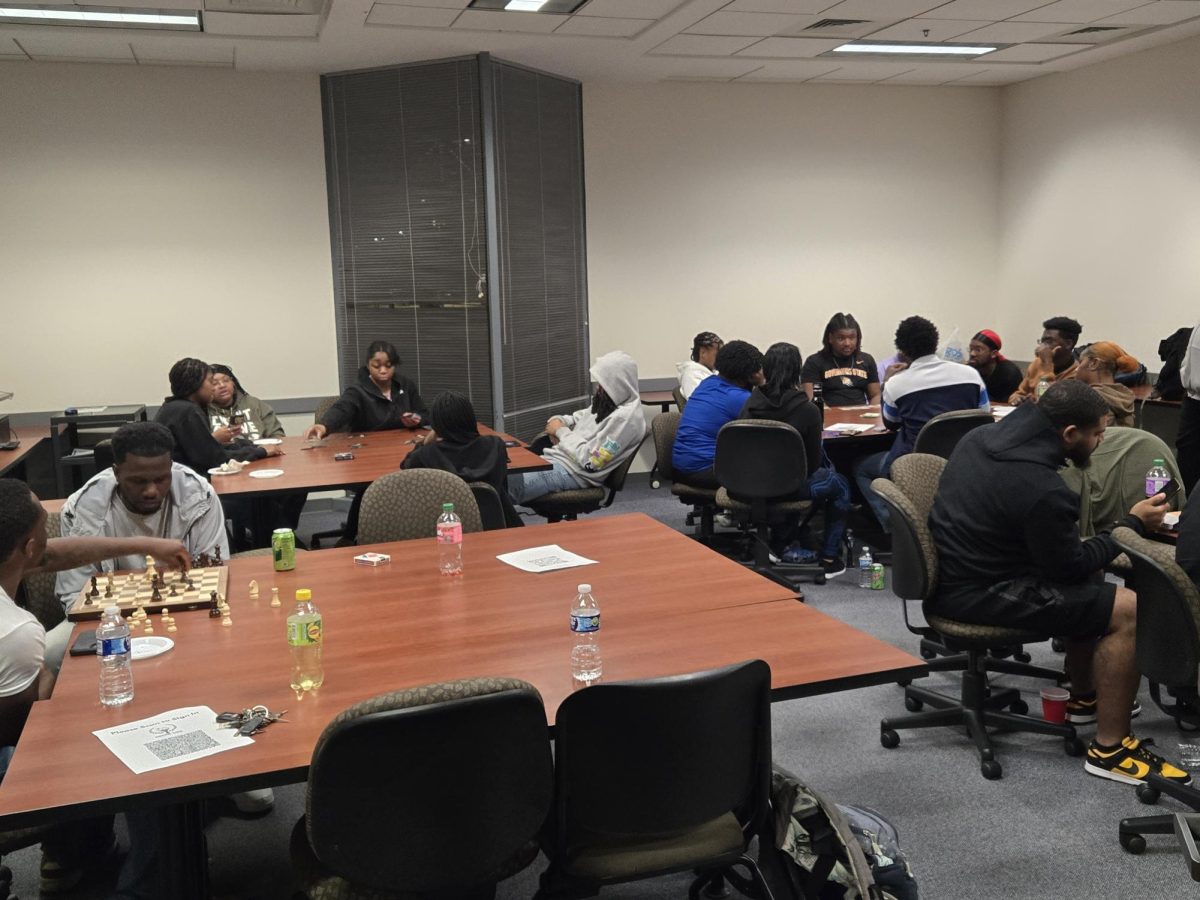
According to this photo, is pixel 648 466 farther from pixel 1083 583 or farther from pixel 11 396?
pixel 1083 583

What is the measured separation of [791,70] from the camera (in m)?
8.20

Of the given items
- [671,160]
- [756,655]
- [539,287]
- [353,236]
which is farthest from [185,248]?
[756,655]

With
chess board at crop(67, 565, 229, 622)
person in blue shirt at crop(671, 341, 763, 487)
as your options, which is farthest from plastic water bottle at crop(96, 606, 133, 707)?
person in blue shirt at crop(671, 341, 763, 487)

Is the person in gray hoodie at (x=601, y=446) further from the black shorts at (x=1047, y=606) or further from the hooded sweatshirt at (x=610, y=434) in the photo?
the black shorts at (x=1047, y=606)

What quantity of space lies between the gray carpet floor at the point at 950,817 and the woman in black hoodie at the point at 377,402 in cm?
328

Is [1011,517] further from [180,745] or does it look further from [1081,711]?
[180,745]

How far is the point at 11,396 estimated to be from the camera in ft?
23.4

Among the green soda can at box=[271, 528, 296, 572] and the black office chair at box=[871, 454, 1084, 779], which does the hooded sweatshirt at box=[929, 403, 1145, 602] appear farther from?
the green soda can at box=[271, 528, 296, 572]

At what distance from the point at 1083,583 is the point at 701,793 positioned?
1.94m

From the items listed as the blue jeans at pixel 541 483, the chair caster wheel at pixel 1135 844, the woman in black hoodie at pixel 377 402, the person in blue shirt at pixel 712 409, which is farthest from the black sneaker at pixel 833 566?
the chair caster wheel at pixel 1135 844

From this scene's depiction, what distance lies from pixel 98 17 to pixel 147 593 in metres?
4.46

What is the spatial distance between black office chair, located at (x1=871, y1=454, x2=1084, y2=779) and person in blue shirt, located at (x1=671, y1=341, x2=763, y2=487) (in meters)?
2.24

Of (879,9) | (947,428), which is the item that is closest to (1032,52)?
(879,9)

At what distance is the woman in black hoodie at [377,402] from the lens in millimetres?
6480
